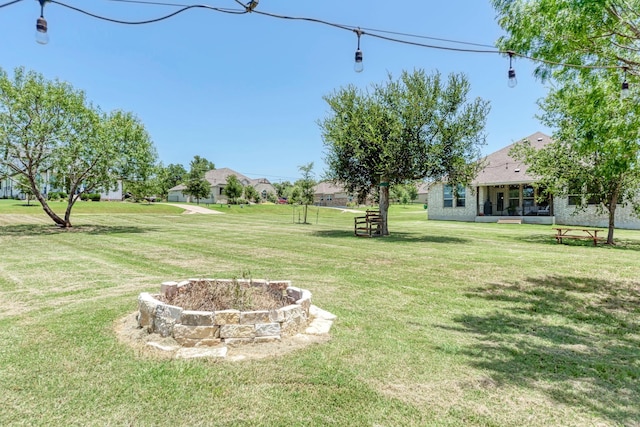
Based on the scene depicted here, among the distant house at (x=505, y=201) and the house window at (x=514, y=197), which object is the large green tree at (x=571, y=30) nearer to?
the distant house at (x=505, y=201)

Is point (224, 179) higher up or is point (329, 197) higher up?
point (224, 179)

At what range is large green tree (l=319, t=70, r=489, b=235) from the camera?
16.0 meters

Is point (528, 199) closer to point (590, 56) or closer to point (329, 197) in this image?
point (590, 56)

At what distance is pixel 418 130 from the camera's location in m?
16.2

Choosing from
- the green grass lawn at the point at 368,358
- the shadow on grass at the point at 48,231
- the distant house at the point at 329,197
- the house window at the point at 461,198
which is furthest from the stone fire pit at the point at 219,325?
the distant house at the point at 329,197

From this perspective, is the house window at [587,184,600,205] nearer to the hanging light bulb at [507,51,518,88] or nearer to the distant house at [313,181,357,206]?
the hanging light bulb at [507,51,518,88]

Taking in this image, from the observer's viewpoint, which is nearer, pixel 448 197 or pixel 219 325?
pixel 219 325

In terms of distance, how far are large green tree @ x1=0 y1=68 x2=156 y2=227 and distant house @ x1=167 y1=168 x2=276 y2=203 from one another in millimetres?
39778

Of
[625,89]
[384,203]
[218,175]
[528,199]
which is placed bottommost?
[384,203]

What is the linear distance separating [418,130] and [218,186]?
5375 centimetres

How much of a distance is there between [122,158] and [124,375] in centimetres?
1826

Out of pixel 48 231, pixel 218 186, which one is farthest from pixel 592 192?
pixel 218 186

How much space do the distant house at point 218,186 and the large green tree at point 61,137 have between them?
131ft

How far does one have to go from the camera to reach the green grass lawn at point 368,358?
9.30ft
